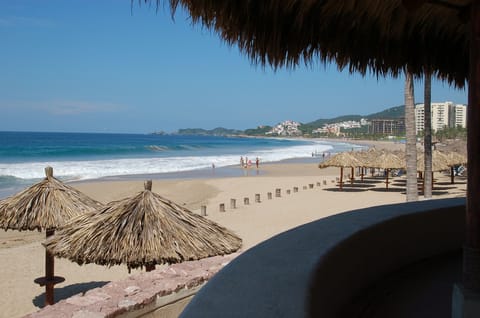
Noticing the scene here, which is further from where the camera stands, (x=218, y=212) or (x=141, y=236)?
(x=218, y=212)

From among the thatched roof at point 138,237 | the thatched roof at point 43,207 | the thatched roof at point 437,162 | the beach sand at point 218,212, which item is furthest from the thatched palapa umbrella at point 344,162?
the thatched roof at point 138,237

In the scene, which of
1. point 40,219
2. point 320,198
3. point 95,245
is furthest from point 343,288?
point 320,198

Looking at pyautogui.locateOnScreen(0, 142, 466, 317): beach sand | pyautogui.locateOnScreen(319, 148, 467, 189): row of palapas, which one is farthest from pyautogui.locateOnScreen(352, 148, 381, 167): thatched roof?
pyautogui.locateOnScreen(0, 142, 466, 317): beach sand

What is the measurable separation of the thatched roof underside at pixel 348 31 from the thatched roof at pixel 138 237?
2.78 m

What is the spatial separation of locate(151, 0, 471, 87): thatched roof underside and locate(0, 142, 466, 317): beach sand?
6114mm

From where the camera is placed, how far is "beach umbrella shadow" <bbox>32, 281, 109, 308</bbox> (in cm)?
744

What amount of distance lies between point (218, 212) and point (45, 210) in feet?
29.2

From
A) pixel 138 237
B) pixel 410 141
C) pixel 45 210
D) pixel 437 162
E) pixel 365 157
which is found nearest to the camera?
pixel 138 237

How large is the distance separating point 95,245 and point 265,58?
3266mm

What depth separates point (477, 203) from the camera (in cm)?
189

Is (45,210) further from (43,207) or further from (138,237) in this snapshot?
(138,237)

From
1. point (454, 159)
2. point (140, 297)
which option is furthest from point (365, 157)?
point (140, 297)

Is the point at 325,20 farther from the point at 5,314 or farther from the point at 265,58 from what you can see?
the point at 5,314

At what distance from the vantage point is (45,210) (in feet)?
22.0
